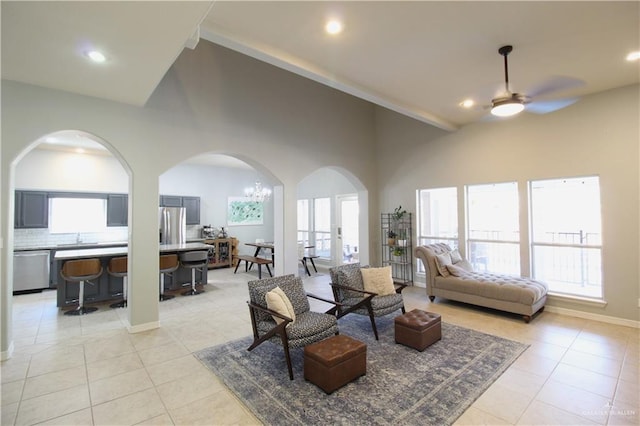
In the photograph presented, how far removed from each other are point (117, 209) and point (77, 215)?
2.81ft

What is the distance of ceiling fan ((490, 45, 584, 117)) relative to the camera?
11.0ft

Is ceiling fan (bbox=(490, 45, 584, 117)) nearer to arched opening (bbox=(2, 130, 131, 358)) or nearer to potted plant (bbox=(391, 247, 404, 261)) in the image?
potted plant (bbox=(391, 247, 404, 261))

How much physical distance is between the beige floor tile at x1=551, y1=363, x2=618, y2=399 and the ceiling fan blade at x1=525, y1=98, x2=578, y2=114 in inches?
148

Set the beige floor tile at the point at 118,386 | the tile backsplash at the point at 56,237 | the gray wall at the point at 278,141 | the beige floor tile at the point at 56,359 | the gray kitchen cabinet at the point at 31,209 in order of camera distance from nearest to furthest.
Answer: the beige floor tile at the point at 118,386
the beige floor tile at the point at 56,359
the gray wall at the point at 278,141
the gray kitchen cabinet at the point at 31,209
the tile backsplash at the point at 56,237

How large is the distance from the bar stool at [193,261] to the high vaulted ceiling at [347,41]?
9.89 ft

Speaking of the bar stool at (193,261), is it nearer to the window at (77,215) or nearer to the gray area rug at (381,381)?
the gray area rug at (381,381)

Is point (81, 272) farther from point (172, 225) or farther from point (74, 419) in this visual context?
point (172, 225)

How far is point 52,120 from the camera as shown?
3.46 meters

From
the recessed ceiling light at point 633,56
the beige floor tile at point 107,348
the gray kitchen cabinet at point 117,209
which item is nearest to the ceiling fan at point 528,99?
the recessed ceiling light at point 633,56

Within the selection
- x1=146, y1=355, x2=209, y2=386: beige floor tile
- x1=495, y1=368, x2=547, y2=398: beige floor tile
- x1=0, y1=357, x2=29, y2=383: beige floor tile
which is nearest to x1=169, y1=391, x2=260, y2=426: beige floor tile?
x1=146, y1=355, x2=209, y2=386: beige floor tile

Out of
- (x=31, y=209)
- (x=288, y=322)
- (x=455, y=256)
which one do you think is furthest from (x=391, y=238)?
(x=31, y=209)

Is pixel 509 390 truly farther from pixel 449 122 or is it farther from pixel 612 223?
pixel 449 122

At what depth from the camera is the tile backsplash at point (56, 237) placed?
261 inches

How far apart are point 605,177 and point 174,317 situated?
21.8ft
